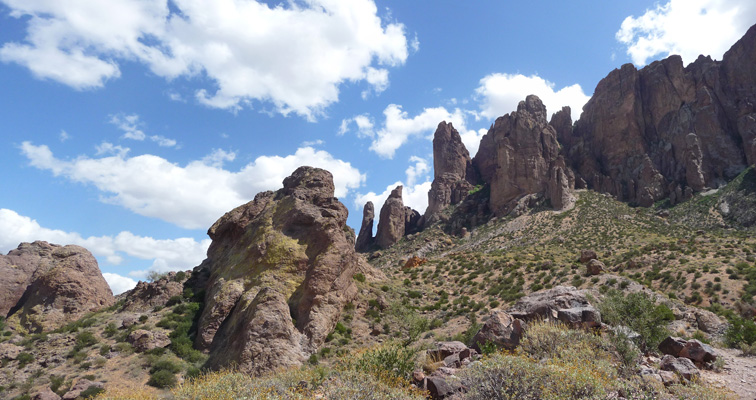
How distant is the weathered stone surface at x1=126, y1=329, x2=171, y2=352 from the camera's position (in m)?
17.5

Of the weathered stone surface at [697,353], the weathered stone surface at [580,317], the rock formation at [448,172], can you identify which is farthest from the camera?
the rock formation at [448,172]

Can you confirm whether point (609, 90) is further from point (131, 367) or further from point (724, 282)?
point (131, 367)

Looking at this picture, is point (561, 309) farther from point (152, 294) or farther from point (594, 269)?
point (152, 294)

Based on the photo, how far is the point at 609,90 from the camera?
308 ft

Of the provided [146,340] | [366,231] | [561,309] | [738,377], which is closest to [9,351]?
[146,340]

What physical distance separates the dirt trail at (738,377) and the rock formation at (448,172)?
82939 mm

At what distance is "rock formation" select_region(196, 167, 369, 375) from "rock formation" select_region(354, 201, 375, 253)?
7565 cm

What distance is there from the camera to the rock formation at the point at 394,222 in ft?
318

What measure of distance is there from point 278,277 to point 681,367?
16978 mm

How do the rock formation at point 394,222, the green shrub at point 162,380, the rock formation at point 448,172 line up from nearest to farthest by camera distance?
the green shrub at point 162,380, the rock formation at point 394,222, the rock formation at point 448,172

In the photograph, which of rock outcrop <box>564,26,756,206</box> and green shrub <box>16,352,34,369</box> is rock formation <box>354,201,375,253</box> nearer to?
rock outcrop <box>564,26,756,206</box>

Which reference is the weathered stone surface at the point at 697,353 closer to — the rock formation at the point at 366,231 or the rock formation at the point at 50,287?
the rock formation at the point at 50,287

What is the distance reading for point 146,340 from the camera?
1777cm

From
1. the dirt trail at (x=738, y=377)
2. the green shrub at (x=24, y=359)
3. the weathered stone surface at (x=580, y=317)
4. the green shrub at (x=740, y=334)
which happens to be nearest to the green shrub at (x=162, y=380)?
the green shrub at (x=24, y=359)
